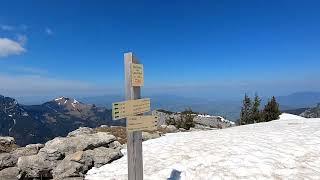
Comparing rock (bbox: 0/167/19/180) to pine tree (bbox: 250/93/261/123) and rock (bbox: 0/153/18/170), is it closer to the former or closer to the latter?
rock (bbox: 0/153/18/170)

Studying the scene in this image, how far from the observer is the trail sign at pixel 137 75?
1090 centimetres

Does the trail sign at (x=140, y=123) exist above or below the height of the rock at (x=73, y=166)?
above

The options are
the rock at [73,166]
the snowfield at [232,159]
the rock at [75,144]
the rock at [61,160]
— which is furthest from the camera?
the rock at [75,144]

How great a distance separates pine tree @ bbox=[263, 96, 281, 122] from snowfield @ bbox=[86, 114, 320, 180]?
2591cm

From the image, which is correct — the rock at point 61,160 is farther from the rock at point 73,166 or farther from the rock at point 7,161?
the rock at point 7,161

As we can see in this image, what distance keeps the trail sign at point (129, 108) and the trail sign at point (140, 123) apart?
192 millimetres

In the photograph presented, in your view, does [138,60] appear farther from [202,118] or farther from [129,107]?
[202,118]

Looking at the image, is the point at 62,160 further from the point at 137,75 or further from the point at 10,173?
the point at 137,75

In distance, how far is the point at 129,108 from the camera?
10602mm

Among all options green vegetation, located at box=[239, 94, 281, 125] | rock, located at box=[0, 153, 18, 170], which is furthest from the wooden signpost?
green vegetation, located at box=[239, 94, 281, 125]

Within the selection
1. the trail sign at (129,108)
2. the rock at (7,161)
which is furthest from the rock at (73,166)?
the trail sign at (129,108)

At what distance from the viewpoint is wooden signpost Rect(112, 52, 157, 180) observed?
10680mm

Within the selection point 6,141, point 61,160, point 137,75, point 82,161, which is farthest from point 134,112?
point 6,141

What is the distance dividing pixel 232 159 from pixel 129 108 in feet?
20.8
